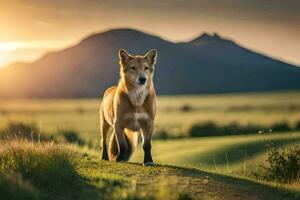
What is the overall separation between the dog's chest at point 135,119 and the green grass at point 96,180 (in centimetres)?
85

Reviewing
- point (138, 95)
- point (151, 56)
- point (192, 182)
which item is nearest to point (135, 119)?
point (138, 95)

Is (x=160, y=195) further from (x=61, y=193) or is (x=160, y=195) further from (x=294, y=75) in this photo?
(x=294, y=75)

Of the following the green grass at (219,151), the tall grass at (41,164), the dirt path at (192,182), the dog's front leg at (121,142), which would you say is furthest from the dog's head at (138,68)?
the green grass at (219,151)

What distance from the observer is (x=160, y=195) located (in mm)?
9445

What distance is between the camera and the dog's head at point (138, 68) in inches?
546

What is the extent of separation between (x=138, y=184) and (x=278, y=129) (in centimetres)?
2330

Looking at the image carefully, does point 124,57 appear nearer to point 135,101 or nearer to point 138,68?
point 138,68

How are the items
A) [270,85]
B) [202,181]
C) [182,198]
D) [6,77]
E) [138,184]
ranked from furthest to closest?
[270,85]
[6,77]
[202,181]
[138,184]
[182,198]

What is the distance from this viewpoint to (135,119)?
14219mm

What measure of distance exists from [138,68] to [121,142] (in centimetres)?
168

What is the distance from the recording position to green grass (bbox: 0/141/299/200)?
10312 mm

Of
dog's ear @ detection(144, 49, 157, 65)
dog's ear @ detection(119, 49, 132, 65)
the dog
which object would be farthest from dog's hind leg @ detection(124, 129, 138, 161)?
dog's ear @ detection(144, 49, 157, 65)

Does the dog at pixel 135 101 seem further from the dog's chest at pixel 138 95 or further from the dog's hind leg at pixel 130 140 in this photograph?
the dog's hind leg at pixel 130 140

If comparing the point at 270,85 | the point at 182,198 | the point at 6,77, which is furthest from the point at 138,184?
the point at 270,85
